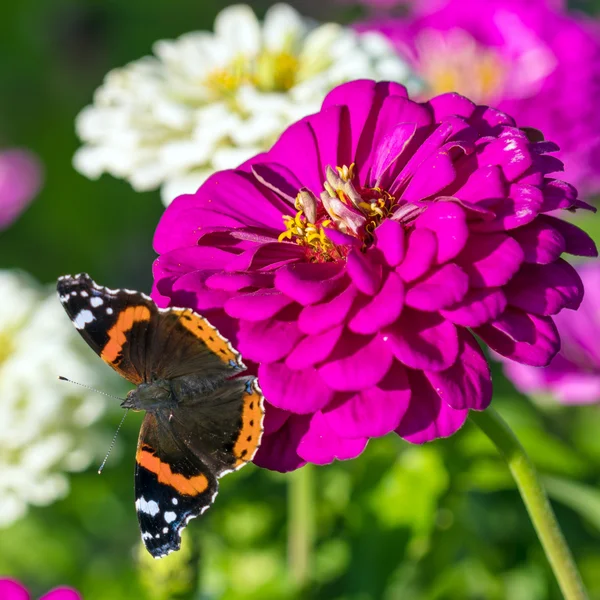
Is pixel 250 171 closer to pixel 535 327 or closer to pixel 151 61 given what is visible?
pixel 535 327

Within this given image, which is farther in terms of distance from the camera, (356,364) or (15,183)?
(15,183)

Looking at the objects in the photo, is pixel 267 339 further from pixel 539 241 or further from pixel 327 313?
pixel 539 241

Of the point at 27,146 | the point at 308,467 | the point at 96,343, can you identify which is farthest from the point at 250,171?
the point at 27,146

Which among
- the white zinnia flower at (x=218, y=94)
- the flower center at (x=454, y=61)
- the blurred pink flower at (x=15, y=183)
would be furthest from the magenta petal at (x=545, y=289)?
the blurred pink flower at (x=15, y=183)

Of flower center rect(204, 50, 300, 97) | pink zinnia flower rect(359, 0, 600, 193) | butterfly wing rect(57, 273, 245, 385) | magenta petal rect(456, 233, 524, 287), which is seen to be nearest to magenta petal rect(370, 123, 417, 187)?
magenta petal rect(456, 233, 524, 287)

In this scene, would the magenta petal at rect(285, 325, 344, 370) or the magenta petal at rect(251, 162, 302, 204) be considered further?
the magenta petal at rect(251, 162, 302, 204)

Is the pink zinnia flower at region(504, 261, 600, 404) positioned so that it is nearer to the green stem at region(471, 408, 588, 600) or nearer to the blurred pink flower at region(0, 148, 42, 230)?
the green stem at region(471, 408, 588, 600)

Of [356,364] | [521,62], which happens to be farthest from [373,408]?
[521,62]
